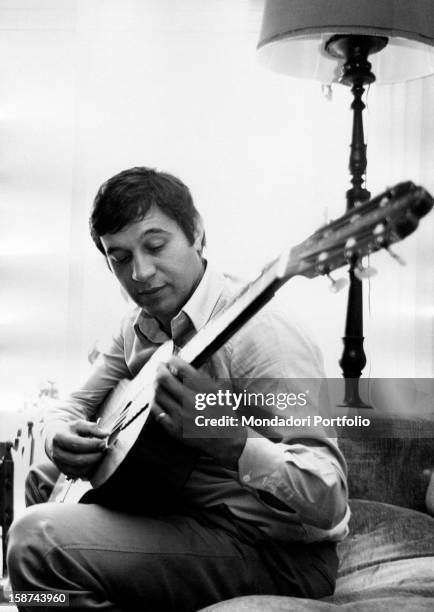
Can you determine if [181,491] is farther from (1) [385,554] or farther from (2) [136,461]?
(1) [385,554]

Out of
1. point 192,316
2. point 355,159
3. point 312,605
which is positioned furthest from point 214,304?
point 312,605

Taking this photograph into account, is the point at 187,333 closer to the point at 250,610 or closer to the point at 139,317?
the point at 139,317

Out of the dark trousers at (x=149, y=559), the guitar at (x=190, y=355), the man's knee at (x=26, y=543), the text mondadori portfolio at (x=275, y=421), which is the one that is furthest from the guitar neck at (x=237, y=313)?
the man's knee at (x=26, y=543)

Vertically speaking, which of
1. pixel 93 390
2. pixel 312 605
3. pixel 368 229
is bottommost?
pixel 312 605

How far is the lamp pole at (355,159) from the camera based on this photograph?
5.03ft

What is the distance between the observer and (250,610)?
138cm

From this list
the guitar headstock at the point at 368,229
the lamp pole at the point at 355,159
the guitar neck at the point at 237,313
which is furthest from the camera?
the lamp pole at the point at 355,159

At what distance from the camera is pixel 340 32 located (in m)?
1.51

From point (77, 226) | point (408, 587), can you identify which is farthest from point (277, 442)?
point (77, 226)

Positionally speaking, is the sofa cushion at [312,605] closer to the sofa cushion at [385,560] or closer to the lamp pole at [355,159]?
the sofa cushion at [385,560]

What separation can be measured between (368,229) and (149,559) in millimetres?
742

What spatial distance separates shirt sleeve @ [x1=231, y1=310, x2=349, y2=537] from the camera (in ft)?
4.75

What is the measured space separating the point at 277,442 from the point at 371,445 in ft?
0.73

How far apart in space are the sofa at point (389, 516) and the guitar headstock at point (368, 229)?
18.1 inches
